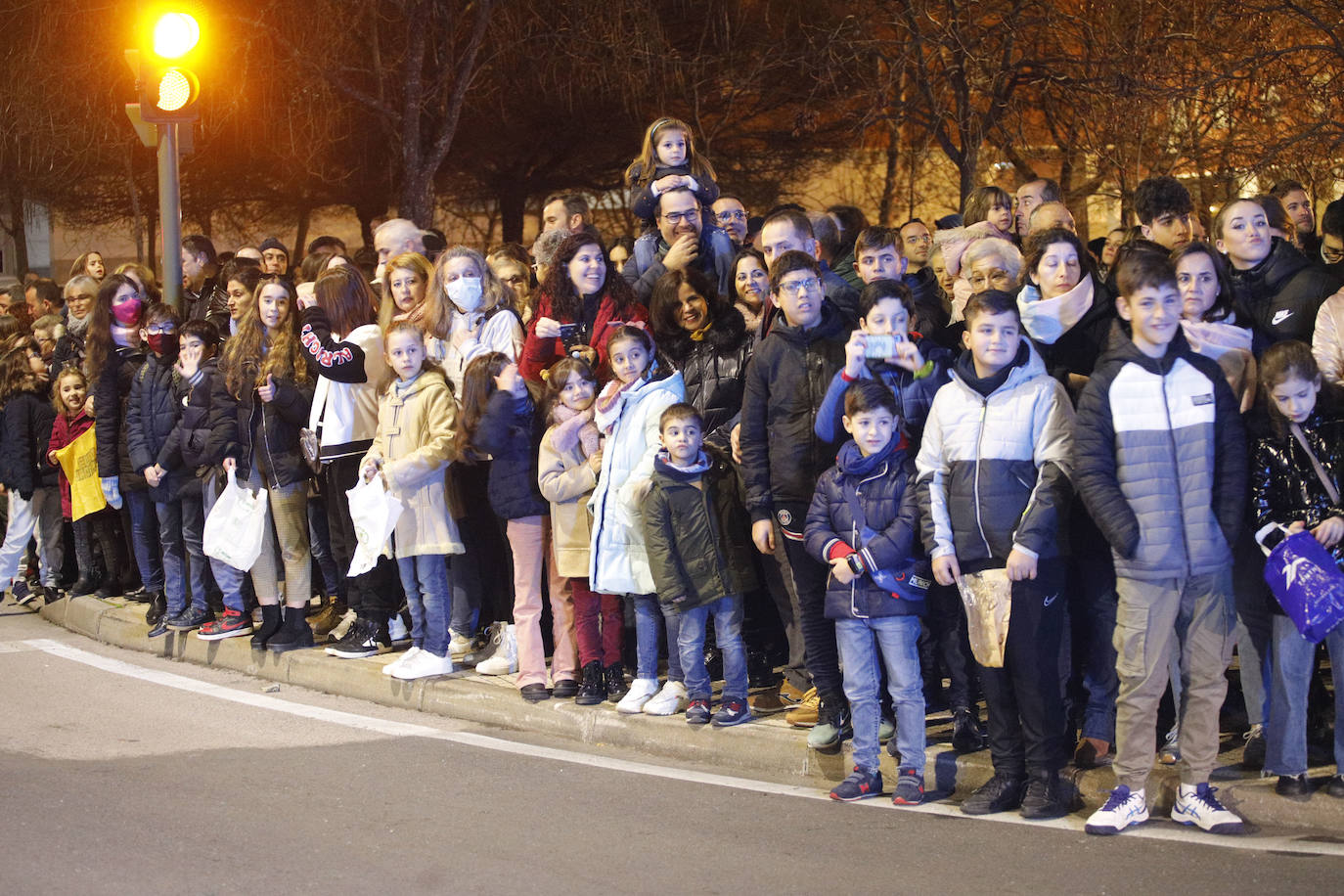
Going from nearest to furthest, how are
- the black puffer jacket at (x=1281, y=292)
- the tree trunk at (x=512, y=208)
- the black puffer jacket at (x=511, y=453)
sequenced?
1. the black puffer jacket at (x=1281, y=292)
2. the black puffer jacket at (x=511, y=453)
3. the tree trunk at (x=512, y=208)

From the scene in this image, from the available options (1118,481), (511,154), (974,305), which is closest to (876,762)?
(1118,481)

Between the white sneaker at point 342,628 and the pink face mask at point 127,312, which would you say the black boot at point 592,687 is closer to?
the white sneaker at point 342,628

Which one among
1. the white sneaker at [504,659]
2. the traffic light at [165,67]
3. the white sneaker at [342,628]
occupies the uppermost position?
the traffic light at [165,67]

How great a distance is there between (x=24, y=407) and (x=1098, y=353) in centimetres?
790

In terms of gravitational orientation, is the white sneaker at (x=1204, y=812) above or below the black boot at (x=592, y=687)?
below

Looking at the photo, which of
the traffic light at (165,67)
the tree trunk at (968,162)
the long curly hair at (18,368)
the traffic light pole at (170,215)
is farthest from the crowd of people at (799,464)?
the tree trunk at (968,162)

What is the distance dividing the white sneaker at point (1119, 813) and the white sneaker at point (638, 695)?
7.41ft

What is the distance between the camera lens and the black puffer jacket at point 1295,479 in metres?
5.65

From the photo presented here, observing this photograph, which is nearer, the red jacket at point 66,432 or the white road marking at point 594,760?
the white road marking at point 594,760

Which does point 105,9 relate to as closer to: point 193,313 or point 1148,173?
point 193,313

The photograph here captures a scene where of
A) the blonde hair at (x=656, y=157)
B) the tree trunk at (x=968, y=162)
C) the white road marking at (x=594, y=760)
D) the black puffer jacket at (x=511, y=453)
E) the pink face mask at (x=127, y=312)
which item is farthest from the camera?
the tree trunk at (x=968, y=162)

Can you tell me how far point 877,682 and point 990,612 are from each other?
599mm

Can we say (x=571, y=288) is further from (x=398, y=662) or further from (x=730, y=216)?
(x=398, y=662)

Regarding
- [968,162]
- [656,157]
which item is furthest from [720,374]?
[968,162]
